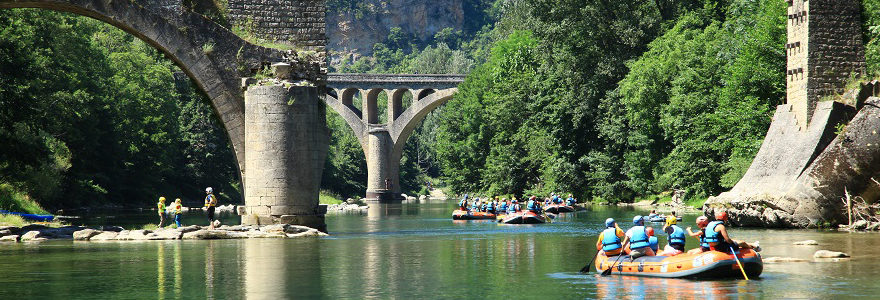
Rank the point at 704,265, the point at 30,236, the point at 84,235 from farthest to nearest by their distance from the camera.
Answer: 1. the point at 30,236
2. the point at 84,235
3. the point at 704,265

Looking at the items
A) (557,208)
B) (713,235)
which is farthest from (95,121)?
(713,235)

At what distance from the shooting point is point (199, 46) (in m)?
33.8

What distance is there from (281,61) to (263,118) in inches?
70.1

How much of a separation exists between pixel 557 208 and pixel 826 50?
21.8m

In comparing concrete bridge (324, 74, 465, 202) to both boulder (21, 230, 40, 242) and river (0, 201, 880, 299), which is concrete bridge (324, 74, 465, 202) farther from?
river (0, 201, 880, 299)

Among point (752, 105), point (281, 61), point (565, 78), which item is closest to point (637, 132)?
point (565, 78)

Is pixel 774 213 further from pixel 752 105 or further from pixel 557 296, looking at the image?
pixel 557 296

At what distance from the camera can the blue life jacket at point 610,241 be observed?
23.0 m

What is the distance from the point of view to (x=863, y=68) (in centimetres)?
3666

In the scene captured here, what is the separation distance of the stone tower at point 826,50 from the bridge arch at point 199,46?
15.9 meters

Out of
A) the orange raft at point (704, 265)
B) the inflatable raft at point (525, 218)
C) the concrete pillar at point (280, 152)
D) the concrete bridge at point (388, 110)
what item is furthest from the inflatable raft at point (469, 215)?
the concrete bridge at point (388, 110)

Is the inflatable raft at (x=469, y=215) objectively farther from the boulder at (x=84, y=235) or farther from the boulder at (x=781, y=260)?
the boulder at (x=781, y=260)

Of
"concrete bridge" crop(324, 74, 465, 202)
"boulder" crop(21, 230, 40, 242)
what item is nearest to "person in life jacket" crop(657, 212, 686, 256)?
"boulder" crop(21, 230, 40, 242)

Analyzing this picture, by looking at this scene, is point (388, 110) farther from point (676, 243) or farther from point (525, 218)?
point (676, 243)
